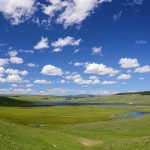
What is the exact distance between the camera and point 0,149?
103 feet

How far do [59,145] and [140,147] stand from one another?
1087 cm

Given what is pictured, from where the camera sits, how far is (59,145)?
4225 centimetres

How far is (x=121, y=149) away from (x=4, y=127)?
16791mm

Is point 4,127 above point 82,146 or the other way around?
above

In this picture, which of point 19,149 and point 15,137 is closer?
point 19,149

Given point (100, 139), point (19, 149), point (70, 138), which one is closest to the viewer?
point (19, 149)

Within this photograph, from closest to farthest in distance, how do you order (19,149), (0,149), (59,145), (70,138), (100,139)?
(0,149)
(19,149)
(59,145)
(70,138)
(100,139)

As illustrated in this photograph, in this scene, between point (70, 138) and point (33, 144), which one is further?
point (70, 138)

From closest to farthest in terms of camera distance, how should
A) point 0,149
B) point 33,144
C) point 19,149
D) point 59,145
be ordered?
point 0,149 < point 19,149 < point 33,144 < point 59,145

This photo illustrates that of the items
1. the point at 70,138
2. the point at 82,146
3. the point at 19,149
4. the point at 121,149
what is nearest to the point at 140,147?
the point at 121,149

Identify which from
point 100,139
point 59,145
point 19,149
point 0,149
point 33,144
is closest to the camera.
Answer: point 0,149

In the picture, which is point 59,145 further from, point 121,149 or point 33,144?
point 121,149

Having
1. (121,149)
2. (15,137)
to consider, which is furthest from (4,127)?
(121,149)

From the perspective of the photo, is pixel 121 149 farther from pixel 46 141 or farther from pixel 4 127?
pixel 4 127
